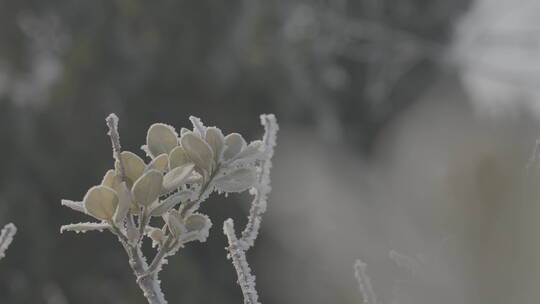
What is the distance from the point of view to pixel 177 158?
623mm

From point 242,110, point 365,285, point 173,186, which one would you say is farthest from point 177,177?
point 242,110

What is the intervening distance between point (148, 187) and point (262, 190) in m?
0.09

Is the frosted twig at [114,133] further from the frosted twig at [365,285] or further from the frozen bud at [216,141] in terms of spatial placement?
the frosted twig at [365,285]

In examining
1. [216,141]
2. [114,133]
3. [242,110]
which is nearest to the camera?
[114,133]

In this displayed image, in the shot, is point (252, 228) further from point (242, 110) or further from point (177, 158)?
point (242, 110)

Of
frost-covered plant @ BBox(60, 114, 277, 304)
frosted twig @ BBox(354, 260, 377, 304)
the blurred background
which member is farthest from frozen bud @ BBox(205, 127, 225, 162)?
the blurred background

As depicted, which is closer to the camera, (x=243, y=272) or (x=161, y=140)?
(x=243, y=272)

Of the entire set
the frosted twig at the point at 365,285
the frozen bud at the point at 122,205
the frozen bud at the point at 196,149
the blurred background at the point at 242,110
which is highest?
the blurred background at the point at 242,110

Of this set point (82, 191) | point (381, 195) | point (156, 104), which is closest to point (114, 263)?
point (82, 191)

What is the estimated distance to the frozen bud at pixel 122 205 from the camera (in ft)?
1.86

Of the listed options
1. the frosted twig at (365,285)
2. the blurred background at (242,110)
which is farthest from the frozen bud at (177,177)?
the blurred background at (242,110)

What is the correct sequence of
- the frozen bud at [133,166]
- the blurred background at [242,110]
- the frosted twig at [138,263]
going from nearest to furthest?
the frosted twig at [138,263]
the frozen bud at [133,166]
the blurred background at [242,110]

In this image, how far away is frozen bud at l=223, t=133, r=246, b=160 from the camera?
24.9 inches

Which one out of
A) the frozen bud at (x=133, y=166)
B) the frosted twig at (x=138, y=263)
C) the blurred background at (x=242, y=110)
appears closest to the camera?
the frosted twig at (x=138, y=263)
